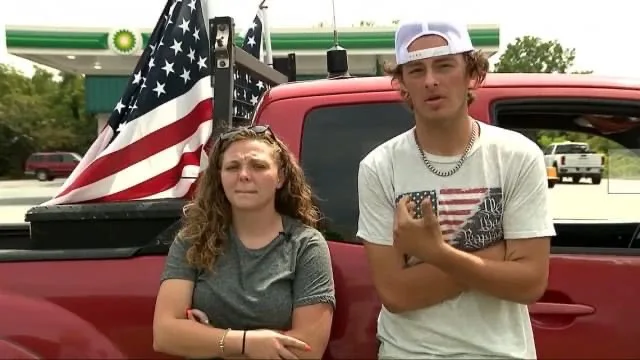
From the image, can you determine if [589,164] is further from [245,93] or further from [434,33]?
[434,33]

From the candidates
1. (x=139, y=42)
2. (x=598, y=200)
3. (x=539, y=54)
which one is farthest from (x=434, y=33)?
(x=539, y=54)

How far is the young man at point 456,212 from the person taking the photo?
71.4 inches

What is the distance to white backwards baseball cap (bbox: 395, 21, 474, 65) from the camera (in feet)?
5.90

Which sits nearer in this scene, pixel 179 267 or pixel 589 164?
pixel 179 267

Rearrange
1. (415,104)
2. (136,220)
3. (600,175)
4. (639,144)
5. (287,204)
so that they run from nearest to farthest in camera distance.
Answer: (415,104), (287,204), (136,220), (639,144), (600,175)

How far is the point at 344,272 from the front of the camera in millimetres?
2357

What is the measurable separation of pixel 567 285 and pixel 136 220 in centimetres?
157

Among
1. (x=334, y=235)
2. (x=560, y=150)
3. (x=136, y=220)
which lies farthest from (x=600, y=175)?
(x=136, y=220)

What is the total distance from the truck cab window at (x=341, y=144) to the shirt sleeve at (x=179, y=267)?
56 centimetres

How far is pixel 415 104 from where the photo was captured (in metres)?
1.85

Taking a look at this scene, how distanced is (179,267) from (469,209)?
830 millimetres

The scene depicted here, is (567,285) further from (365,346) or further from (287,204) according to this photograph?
(287,204)

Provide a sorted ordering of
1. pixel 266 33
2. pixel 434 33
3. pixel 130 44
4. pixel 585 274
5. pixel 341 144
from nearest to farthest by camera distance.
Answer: pixel 434 33
pixel 585 274
pixel 341 144
pixel 266 33
pixel 130 44

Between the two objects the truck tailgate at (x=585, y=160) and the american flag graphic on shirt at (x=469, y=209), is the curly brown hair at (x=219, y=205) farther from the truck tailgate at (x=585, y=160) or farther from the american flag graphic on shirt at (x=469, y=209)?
the truck tailgate at (x=585, y=160)
